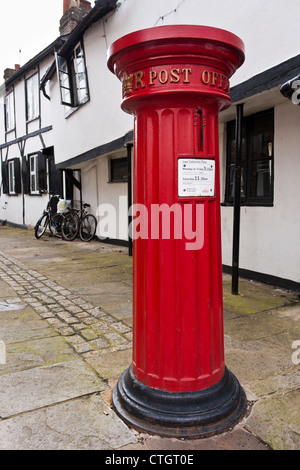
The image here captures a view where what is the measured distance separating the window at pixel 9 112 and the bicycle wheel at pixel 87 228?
29.8ft

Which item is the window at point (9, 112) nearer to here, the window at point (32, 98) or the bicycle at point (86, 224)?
the window at point (32, 98)

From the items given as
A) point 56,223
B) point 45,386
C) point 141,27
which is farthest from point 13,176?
point 45,386

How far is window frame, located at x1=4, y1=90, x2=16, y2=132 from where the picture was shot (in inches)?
675

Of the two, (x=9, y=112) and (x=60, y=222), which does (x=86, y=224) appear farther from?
(x=9, y=112)

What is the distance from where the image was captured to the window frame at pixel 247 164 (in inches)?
204

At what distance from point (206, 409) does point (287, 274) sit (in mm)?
3191

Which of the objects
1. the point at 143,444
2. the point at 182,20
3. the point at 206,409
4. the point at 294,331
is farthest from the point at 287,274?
the point at 182,20

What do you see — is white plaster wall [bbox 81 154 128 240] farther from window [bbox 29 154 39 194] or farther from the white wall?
window [bbox 29 154 39 194]

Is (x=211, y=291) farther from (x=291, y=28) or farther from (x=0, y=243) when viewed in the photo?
(x=0, y=243)

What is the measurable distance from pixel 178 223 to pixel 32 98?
596 inches

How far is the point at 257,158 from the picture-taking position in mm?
5434

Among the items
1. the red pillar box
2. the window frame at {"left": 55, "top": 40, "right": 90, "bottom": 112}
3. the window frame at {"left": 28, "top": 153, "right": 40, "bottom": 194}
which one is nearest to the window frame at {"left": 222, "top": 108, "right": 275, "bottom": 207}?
the red pillar box

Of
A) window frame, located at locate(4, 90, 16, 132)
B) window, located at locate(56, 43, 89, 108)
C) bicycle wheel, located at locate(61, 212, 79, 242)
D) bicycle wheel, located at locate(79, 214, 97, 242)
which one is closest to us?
window, located at locate(56, 43, 89, 108)

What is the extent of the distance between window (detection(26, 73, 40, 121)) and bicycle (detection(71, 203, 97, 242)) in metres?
6.12
